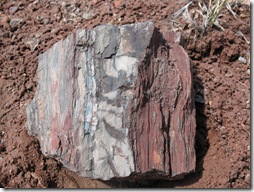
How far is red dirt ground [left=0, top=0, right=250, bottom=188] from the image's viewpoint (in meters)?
2.49

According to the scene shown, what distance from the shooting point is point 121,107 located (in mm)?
2234

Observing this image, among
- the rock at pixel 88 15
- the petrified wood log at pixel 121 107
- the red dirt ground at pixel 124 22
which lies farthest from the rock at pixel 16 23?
the petrified wood log at pixel 121 107

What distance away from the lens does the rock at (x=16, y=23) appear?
10.1ft

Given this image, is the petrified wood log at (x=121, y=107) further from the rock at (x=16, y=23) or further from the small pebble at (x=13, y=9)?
the small pebble at (x=13, y=9)

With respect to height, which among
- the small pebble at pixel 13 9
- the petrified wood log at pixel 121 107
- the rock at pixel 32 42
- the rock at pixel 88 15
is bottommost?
the petrified wood log at pixel 121 107

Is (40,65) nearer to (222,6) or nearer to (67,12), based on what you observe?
(67,12)

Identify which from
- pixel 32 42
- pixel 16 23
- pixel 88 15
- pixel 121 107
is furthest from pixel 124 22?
pixel 121 107

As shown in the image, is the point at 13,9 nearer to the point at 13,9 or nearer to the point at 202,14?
the point at 13,9

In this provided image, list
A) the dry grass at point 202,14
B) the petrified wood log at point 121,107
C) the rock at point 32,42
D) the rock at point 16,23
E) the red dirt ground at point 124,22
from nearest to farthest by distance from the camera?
the petrified wood log at point 121,107 → the red dirt ground at point 124,22 → the dry grass at point 202,14 → the rock at point 32,42 → the rock at point 16,23

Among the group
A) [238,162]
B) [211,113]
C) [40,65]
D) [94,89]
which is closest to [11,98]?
[40,65]

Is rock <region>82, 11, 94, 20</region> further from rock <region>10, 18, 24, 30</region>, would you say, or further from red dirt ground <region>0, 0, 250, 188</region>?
rock <region>10, 18, 24, 30</region>

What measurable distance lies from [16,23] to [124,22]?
2.46ft

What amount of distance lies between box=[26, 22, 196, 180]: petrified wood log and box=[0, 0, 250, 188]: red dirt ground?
0.21 meters

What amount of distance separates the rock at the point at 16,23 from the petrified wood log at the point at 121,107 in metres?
0.77
